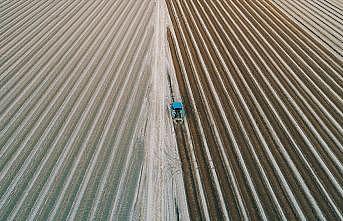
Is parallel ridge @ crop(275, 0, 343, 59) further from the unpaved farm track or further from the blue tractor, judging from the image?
the blue tractor

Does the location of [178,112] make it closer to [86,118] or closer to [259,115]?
[259,115]

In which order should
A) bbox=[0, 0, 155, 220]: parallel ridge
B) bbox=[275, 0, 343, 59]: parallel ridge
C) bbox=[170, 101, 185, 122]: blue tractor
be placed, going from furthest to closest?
bbox=[275, 0, 343, 59]: parallel ridge
bbox=[170, 101, 185, 122]: blue tractor
bbox=[0, 0, 155, 220]: parallel ridge

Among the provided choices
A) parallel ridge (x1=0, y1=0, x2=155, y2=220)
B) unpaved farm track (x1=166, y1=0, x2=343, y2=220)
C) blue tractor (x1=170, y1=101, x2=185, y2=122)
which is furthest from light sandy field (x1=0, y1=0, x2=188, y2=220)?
unpaved farm track (x1=166, y1=0, x2=343, y2=220)

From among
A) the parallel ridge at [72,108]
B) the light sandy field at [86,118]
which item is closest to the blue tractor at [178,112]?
the light sandy field at [86,118]

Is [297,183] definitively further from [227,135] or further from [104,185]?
[104,185]

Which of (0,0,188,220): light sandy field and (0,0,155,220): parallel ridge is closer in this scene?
(0,0,188,220): light sandy field

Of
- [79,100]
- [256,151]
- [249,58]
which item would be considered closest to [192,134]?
[256,151]

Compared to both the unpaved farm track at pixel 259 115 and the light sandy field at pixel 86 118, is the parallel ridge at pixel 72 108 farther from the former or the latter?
the unpaved farm track at pixel 259 115
